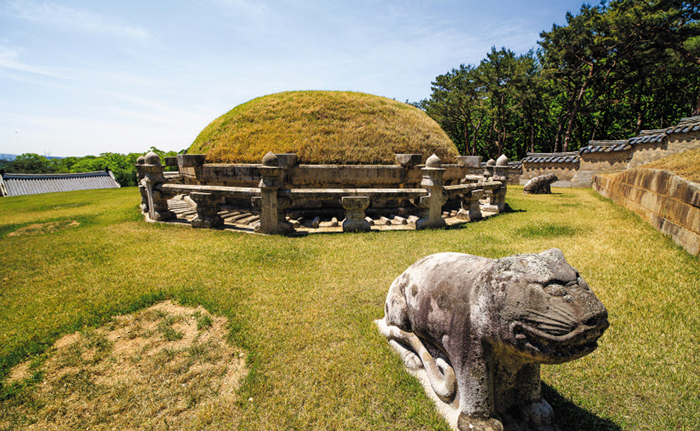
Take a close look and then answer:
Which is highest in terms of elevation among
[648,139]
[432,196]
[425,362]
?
[648,139]

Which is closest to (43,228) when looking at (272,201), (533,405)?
(272,201)

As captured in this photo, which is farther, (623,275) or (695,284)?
(623,275)

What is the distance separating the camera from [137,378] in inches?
121

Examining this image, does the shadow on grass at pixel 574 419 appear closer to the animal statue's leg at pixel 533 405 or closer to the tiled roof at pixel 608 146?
the animal statue's leg at pixel 533 405

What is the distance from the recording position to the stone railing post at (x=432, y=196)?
8.31m

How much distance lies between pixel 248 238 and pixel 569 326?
7095 mm

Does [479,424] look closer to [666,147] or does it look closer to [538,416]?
[538,416]

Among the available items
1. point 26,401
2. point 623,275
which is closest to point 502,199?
point 623,275

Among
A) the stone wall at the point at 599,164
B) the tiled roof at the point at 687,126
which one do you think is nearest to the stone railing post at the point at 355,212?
the tiled roof at the point at 687,126

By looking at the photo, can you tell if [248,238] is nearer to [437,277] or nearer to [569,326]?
[437,277]

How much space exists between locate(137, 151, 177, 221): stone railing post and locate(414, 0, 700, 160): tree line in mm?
24226

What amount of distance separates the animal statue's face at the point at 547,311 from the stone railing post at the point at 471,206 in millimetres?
8248

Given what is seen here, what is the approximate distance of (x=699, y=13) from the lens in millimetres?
15109

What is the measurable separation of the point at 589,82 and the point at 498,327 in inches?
1074
